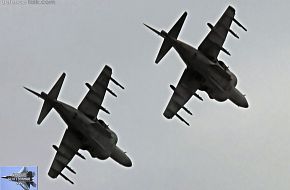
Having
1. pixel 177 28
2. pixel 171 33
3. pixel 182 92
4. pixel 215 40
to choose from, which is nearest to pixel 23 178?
pixel 182 92

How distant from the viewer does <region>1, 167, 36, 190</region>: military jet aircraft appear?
881 cm

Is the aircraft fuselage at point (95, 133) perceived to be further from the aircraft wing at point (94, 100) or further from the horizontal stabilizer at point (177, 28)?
the horizontal stabilizer at point (177, 28)

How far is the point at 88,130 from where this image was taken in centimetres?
961

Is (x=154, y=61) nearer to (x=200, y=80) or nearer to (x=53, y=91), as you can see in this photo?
(x=200, y=80)

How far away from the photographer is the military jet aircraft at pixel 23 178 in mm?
8809

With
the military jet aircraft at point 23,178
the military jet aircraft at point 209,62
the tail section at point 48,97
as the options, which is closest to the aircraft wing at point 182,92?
the military jet aircraft at point 209,62

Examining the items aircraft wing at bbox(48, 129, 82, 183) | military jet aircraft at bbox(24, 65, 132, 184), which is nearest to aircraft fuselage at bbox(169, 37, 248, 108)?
military jet aircraft at bbox(24, 65, 132, 184)

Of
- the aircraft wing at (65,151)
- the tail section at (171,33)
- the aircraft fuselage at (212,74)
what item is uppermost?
the tail section at (171,33)

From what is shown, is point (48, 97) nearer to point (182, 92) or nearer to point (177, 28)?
point (177, 28)

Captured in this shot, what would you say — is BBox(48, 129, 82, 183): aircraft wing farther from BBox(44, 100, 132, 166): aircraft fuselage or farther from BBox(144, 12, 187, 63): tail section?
BBox(144, 12, 187, 63): tail section

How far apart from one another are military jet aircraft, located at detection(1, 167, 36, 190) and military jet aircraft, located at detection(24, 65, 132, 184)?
1.82 ft

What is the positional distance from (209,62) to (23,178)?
3685mm

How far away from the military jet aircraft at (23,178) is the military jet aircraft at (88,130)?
555mm

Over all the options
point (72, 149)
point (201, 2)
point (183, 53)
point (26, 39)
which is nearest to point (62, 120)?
point (72, 149)
